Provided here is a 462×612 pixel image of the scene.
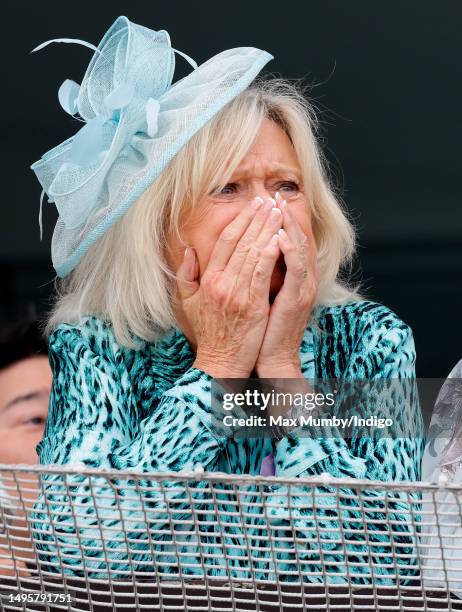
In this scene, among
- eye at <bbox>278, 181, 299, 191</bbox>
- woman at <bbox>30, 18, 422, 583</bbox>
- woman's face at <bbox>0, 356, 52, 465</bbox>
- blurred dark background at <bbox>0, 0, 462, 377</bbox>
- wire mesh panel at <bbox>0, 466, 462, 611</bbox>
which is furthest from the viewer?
blurred dark background at <bbox>0, 0, 462, 377</bbox>

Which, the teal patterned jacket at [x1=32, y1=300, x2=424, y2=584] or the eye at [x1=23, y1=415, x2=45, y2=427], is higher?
the teal patterned jacket at [x1=32, y1=300, x2=424, y2=584]

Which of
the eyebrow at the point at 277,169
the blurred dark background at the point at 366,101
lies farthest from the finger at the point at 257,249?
the blurred dark background at the point at 366,101

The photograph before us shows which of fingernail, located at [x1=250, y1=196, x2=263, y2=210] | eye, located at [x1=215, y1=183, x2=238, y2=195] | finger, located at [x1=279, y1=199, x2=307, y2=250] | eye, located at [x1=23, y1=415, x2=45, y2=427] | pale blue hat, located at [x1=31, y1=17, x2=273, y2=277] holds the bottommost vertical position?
eye, located at [x1=23, y1=415, x2=45, y2=427]

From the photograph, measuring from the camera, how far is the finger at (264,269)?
2.18 m

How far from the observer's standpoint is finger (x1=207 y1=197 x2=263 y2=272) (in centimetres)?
221

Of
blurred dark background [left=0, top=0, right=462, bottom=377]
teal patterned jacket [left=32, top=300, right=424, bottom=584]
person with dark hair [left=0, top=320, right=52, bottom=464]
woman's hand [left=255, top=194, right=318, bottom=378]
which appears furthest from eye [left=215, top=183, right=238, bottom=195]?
blurred dark background [left=0, top=0, right=462, bottom=377]

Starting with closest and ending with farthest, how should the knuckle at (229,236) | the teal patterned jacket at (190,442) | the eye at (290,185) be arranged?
1. the teal patterned jacket at (190,442)
2. the knuckle at (229,236)
3. the eye at (290,185)

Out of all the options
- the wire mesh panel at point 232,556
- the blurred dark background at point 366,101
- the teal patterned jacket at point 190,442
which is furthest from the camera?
the blurred dark background at point 366,101

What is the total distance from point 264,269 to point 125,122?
41cm

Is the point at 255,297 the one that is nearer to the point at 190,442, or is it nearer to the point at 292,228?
the point at 292,228

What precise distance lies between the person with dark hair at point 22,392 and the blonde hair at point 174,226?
378 mm

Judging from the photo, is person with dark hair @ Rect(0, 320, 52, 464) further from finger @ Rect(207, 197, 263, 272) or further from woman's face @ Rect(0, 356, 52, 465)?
finger @ Rect(207, 197, 263, 272)

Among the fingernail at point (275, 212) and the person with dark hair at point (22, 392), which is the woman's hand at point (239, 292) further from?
the person with dark hair at point (22, 392)

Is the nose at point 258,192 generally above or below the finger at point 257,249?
above
